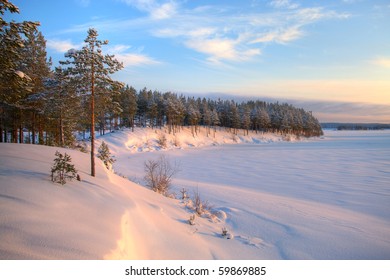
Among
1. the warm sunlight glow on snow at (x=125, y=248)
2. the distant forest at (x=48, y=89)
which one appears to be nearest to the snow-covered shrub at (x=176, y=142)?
the distant forest at (x=48, y=89)

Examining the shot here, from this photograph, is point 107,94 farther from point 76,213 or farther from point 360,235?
point 360,235

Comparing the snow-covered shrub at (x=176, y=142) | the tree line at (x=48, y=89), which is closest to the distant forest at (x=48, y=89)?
the tree line at (x=48, y=89)

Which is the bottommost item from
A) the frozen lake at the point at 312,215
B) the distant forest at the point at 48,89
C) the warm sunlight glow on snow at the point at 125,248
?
the frozen lake at the point at 312,215

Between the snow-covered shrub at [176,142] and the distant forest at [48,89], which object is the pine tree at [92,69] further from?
the snow-covered shrub at [176,142]

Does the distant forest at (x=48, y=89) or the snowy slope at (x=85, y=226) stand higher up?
the distant forest at (x=48, y=89)

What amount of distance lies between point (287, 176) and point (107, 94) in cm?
1673

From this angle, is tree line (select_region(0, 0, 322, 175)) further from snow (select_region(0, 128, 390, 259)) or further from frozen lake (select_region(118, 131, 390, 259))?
frozen lake (select_region(118, 131, 390, 259))

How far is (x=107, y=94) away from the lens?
38.1 ft

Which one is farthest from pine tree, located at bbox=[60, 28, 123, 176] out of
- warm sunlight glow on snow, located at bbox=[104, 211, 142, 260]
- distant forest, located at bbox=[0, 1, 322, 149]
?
warm sunlight glow on snow, located at bbox=[104, 211, 142, 260]

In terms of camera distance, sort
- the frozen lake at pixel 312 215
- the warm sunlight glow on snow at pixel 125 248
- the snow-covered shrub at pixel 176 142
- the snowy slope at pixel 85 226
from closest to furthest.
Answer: the snowy slope at pixel 85 226, the warm sunlight glow on snow at pixel 125 248, the frozen lake at pixel 312 215, the snow-covered shrub at pixel 176 142

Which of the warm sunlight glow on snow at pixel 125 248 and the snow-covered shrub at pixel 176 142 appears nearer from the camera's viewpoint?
the warm sunlight glow on snow at pixel 125 248

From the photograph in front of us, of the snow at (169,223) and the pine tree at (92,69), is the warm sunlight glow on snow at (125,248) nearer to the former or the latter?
the snow at (169,223)

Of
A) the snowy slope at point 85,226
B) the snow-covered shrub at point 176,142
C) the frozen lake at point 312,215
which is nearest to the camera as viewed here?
the snowy slope at point 85,226

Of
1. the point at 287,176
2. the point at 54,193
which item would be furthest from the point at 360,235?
the point at 287,176
